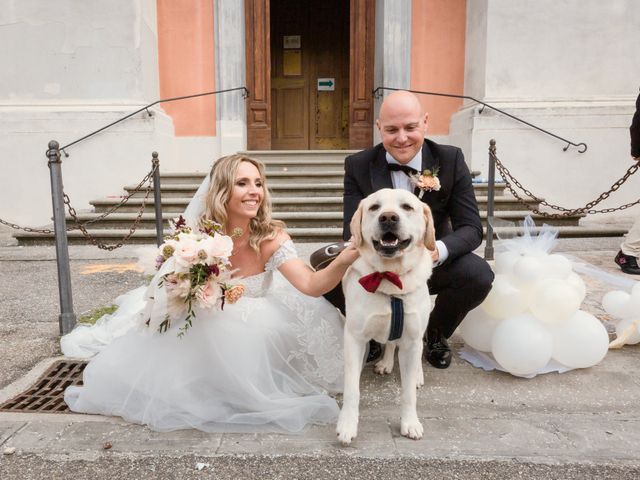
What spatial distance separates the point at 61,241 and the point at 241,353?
189 cm

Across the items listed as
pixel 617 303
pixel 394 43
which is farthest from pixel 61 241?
pixel 394 43

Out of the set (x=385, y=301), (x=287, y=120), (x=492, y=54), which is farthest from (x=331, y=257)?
(x=287, y=120)

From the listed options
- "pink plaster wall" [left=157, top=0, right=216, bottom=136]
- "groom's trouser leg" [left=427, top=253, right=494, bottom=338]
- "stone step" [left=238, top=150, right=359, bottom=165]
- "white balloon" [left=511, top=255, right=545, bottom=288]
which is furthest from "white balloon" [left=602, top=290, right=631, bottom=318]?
"pink plaster wall" [left=157, top=0, right=216, bottom=136]

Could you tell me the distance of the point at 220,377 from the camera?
2.36 meters

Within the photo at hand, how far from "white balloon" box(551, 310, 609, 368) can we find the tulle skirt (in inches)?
51.4

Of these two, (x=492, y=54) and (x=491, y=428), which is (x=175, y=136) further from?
(x=491, y=428)

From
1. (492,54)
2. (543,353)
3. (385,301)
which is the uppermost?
(492,54)

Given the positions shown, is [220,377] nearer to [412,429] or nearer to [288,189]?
[412,429]

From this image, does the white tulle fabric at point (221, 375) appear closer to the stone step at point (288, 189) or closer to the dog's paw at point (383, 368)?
the dog's paw at point (383, 368)

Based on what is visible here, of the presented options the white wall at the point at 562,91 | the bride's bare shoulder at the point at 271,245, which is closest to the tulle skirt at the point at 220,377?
the bride's bare shoulder at the point at 271,245

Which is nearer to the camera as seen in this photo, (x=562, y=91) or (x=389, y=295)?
(x=389, y=295)

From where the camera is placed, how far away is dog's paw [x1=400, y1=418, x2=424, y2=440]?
2.15m

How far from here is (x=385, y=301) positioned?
7.22ft

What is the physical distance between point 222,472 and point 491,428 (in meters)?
1.25
